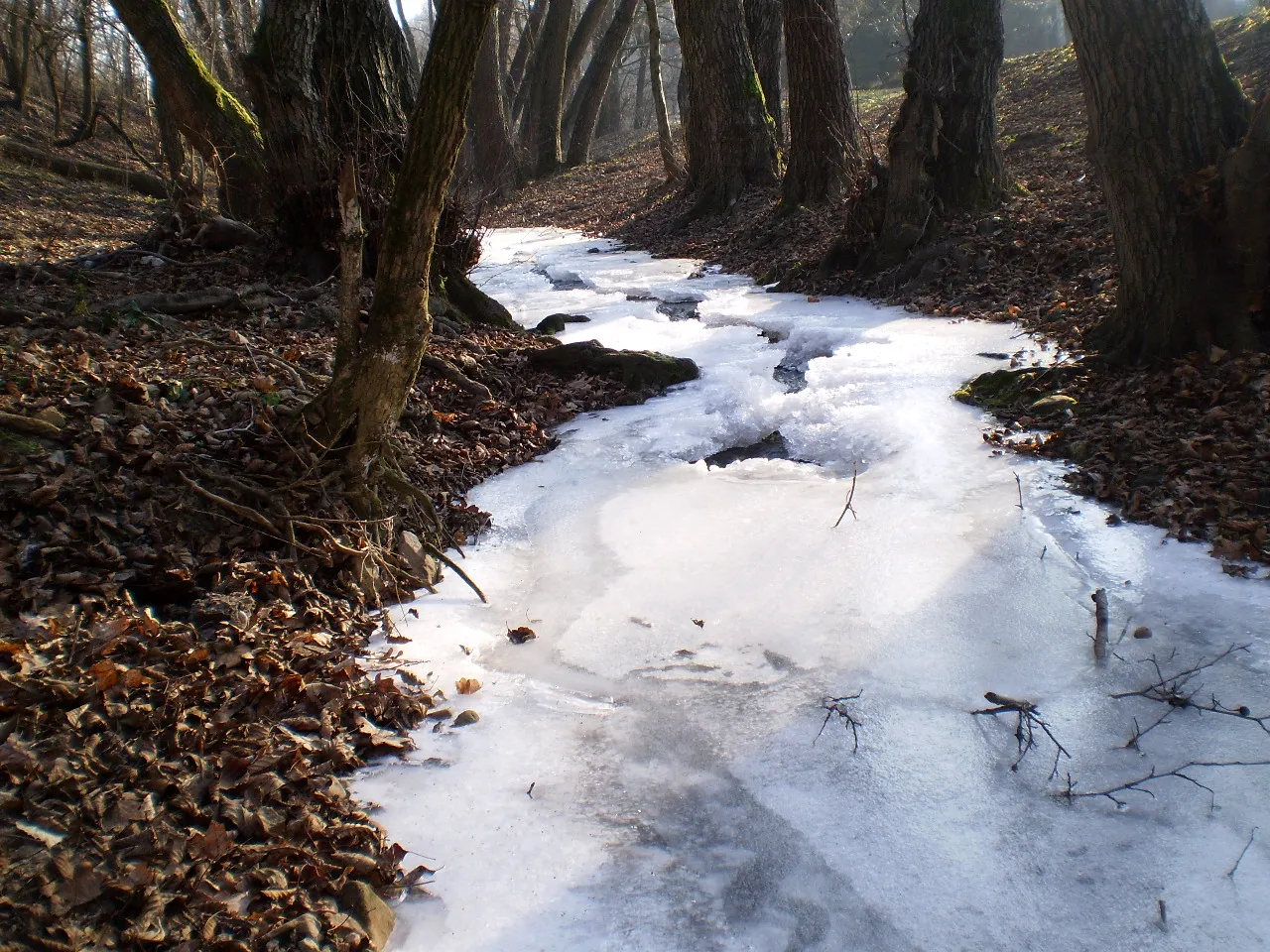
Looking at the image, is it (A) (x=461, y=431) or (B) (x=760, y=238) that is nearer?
(A) (x=461, y=431)

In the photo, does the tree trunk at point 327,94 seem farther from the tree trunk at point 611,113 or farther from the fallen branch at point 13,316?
the tree trunk at point 611,113

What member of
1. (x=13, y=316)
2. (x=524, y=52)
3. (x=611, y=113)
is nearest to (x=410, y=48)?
(x=13, y=316)

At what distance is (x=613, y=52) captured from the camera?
22.9 m

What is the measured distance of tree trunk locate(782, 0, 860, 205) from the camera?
11.0 metres

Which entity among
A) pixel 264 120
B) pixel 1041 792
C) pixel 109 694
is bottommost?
pixel 1041 792

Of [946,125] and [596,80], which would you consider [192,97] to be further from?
[596,80]

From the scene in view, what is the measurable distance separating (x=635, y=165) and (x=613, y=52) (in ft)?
10.5

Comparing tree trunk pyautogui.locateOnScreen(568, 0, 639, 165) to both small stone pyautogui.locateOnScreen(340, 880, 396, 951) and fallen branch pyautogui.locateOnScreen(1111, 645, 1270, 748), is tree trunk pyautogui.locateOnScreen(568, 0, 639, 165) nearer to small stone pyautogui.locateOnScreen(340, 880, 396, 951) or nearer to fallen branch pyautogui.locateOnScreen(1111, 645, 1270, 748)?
fallen branch pyautogui.locateOnScreen(1111, 645, 1270, 748)

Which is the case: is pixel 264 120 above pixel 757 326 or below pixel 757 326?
above

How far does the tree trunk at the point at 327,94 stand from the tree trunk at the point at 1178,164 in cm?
483

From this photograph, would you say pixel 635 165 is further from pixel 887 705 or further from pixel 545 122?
pixel 887 705

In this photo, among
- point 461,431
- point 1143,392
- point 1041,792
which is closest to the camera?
point 1041,792

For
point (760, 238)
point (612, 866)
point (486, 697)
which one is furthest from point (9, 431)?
point (760, 238)

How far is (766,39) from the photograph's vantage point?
14844 millimetres
